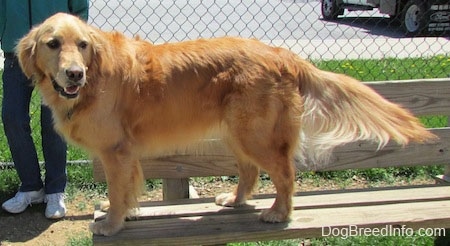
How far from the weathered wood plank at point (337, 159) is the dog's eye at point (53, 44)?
3.01 ft

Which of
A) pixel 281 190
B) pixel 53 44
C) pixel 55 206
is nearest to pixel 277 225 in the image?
pixel 281 190

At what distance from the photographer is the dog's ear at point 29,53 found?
2.89 m

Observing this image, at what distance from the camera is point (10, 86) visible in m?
3.79

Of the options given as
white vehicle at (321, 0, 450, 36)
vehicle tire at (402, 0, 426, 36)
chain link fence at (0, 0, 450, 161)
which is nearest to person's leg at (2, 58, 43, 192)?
chain link fence at (0, 0, 450, 161)

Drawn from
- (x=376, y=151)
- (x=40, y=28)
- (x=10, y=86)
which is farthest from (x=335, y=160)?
(x=10, y=86)

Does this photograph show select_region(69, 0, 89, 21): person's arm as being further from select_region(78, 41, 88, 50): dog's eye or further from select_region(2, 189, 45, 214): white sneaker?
select_region(2, 189, 45, 214): white sneaker

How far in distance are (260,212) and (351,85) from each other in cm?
87

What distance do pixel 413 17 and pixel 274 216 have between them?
9514 millimetres

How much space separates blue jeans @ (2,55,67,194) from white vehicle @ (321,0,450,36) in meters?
8.56

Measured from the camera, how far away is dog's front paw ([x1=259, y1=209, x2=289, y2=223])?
3.04 m

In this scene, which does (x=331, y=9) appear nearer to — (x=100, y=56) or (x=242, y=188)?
(x=242, y=188)

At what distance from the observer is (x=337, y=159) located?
3.69 metres

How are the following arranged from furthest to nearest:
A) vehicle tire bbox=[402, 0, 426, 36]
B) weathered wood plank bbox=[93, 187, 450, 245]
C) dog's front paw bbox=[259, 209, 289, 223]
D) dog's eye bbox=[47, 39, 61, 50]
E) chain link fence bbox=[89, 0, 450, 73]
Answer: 1. vehicle tire bbox=[402, 0, 426, 36]
2. chain link fence bbox=[89, 0, 450, 73]
3. dog's front paw bbox=[259, 209, 289, 223]
4. weathered wood plank bbox=[93, 187, 450, 245]
5. dog's eye bbox=[47, 39, 61, 50]

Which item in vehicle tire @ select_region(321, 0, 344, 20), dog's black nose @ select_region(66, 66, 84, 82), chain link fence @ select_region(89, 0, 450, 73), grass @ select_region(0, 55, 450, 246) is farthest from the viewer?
vehicle tire @ select_region(321, 0, 344, 20)
